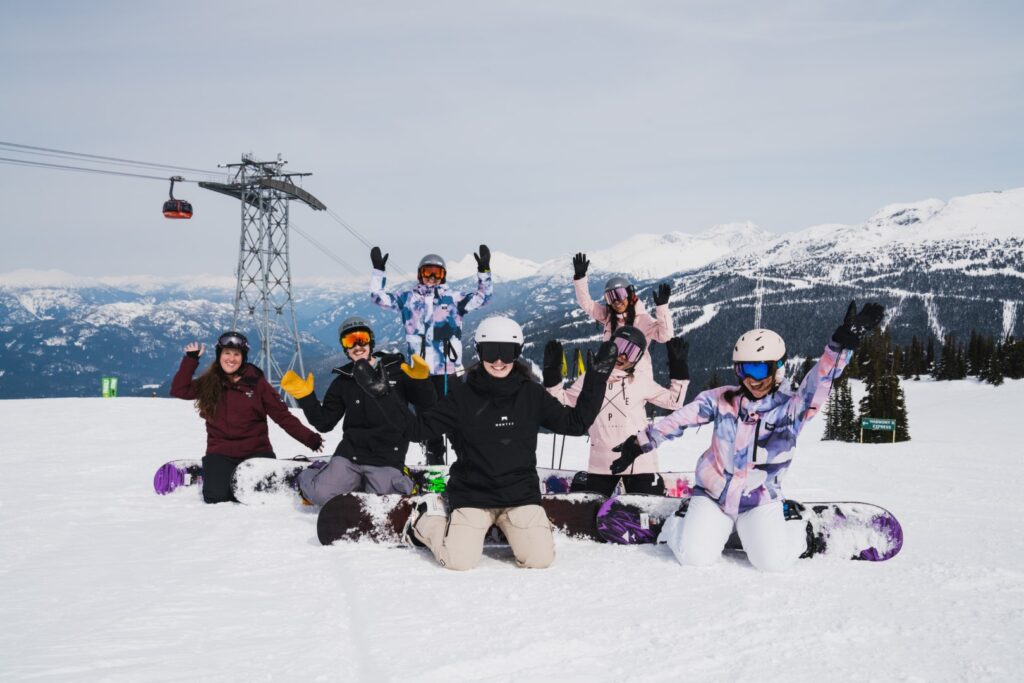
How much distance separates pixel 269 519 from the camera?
595 centimetres

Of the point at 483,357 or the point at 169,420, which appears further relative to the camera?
the point at 169,420

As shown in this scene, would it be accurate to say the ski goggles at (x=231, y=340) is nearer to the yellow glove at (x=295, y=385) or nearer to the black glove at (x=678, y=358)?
the yellow glove at (x=295, y=385)

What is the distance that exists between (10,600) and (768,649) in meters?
3.95

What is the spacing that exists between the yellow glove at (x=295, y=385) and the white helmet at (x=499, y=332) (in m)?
1.42

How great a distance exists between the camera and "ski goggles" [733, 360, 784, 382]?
4.46 m

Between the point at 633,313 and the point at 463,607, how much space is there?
128 inches

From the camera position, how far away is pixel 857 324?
3.95 meters

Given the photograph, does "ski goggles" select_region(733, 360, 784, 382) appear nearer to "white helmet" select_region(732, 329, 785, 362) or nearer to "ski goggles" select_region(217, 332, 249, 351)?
"white helmet" select_region(732, 329, 785, 362)

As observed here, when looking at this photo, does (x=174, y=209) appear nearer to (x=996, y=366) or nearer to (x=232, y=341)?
(x=232, y=341)

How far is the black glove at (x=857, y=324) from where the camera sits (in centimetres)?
388

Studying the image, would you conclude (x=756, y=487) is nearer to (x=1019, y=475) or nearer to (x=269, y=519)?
(x=269, y=519)

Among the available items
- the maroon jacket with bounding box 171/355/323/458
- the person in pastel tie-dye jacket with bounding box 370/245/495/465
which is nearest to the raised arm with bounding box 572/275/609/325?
the person in pastel tie-dye jacket with bounding box 370/245/495/465

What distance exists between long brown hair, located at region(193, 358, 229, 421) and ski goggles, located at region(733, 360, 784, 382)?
4.78m

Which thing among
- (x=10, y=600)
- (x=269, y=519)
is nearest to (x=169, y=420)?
(x=269, y=519)
